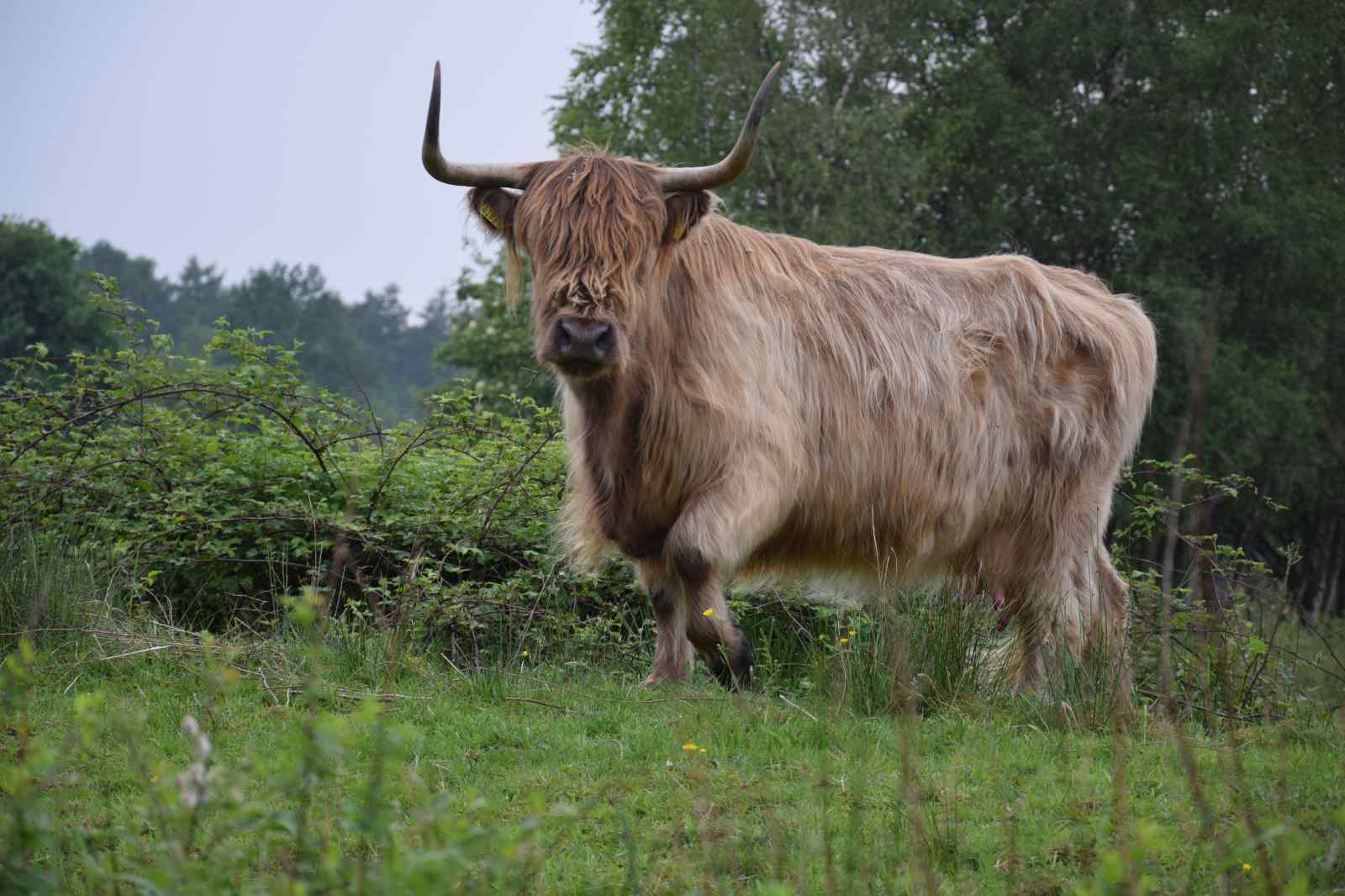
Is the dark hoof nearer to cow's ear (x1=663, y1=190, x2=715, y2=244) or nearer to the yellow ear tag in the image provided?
cow's ear (x1=663, y1=190, x2=715, y2=244)

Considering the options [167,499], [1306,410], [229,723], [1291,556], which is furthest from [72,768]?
[1306,410]

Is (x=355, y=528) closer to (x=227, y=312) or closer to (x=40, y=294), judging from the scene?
(x=40, y=294)

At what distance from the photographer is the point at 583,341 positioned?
486cm

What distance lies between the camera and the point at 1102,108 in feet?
81.4

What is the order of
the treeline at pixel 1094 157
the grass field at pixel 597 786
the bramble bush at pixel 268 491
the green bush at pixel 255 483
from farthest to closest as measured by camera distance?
the treeline at pixel 1094 157 → the green bush at pixel 255 483 → the bramble bush at pixel 268 491 → the grass field at pixel 597 786

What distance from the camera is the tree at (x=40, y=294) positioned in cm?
3516

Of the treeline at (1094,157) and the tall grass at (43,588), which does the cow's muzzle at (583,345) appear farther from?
the treeline at (1094,157)

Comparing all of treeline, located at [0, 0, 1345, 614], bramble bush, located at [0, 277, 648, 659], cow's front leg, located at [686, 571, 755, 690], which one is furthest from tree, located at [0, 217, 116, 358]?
cow's front leg, located at [686, 571, 755, 690]

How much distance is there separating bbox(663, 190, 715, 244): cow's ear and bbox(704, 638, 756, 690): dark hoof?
1655mm

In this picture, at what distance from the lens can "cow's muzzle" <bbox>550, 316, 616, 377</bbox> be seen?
4867 mm

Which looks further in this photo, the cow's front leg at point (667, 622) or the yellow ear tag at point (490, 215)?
the yellow ear tag at point (490, 215)

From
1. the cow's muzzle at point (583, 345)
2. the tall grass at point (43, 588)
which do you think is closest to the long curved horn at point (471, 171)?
the cow's muzzle at point (583, 345)

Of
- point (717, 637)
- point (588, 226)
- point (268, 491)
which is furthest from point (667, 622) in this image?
point (268, 491)

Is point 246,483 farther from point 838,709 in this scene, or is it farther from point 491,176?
point 838,709
